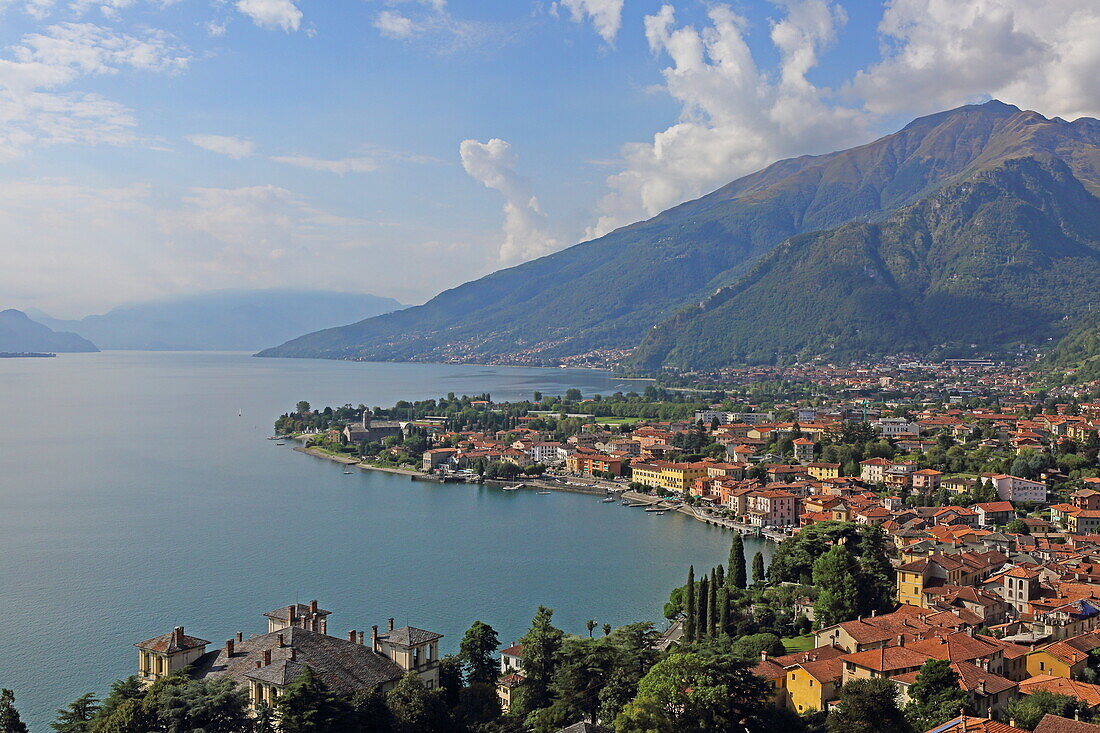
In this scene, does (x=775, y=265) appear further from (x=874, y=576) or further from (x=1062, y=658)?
(x=1062, y=658)

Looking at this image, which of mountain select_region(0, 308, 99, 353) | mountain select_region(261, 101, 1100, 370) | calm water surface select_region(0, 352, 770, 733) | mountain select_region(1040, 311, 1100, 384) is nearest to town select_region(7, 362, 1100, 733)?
calm water surface select_region(0, 352, 770, 733)

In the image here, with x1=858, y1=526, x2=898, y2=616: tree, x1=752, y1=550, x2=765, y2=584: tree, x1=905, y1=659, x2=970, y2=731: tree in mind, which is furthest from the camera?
x1=752, y1=550, x2=765, y2=584: tree

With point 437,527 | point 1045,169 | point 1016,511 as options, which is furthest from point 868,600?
point 1045,169

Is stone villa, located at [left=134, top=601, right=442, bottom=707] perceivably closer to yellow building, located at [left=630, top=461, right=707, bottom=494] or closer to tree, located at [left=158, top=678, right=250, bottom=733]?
tree, located at [left=158, top=678, right=250, bottom=733]

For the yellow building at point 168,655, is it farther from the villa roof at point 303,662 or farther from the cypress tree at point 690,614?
the cypress tree at point 690,614

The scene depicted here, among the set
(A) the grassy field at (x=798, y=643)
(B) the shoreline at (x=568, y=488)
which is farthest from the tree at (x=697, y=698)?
(B) the shoreline at (x=568, y=488)

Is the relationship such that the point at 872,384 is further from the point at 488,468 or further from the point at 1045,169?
the point at 1045,169
